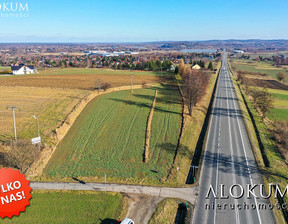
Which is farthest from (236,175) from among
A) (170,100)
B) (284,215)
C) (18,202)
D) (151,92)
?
(151,92)

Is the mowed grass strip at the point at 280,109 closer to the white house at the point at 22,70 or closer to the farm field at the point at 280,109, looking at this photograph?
the farm field at the point at 280,109

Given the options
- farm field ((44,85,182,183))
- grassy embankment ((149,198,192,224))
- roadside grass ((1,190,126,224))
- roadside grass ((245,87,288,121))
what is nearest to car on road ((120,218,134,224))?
roadside grass ((1,190,126,224))

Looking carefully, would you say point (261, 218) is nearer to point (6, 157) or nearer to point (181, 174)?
point (181, 174)

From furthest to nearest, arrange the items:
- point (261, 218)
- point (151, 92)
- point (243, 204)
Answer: point (151, 92), point (243, 204), point (261, 218)

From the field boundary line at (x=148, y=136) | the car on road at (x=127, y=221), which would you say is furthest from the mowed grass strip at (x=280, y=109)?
the car on road at (x=127, y=221)

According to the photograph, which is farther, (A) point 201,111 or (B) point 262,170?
(A) point 201,111

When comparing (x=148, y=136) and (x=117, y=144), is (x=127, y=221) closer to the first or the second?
(x=117, y=144)
